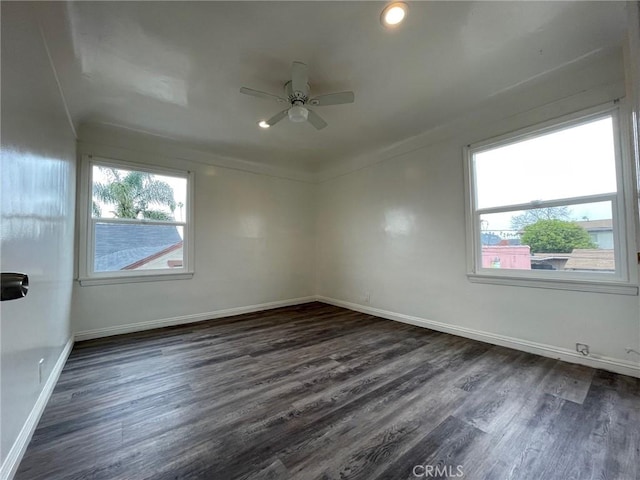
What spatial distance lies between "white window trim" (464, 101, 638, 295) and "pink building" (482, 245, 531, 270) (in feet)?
0.18

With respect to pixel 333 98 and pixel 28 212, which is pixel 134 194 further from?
pixel 333 98

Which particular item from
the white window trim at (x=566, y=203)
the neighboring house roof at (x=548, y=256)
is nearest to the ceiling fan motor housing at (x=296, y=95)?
the white window trim at (x=566, y=203)

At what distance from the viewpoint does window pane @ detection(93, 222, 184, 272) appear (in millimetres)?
3316

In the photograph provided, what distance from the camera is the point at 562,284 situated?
2.45 metres

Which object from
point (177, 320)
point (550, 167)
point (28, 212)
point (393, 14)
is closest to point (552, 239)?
point (550, 167)

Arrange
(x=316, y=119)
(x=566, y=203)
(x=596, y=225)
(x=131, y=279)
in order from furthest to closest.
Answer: (x=131, y=279), (x=316, y=119), (x=566, y=203), (x=596, y=225)

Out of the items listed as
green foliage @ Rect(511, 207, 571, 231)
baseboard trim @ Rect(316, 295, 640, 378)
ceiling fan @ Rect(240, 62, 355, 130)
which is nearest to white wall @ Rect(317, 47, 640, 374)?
baseboard trim @ Rect(316, 295, 640, 378)

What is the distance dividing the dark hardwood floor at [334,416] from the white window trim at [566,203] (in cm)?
71

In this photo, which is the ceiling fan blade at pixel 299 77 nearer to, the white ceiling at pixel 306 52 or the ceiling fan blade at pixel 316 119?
the white ceiling at pixel 306 52

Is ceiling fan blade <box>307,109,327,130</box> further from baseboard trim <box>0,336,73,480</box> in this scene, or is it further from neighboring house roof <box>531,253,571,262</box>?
baseboard trim <box>0,336,73,480</box>

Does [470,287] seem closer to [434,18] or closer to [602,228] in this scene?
[602,228]

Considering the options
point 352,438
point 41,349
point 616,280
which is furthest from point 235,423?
point 616,280

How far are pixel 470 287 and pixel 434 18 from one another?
8.59 feet

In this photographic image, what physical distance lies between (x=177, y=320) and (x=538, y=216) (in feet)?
15.0
